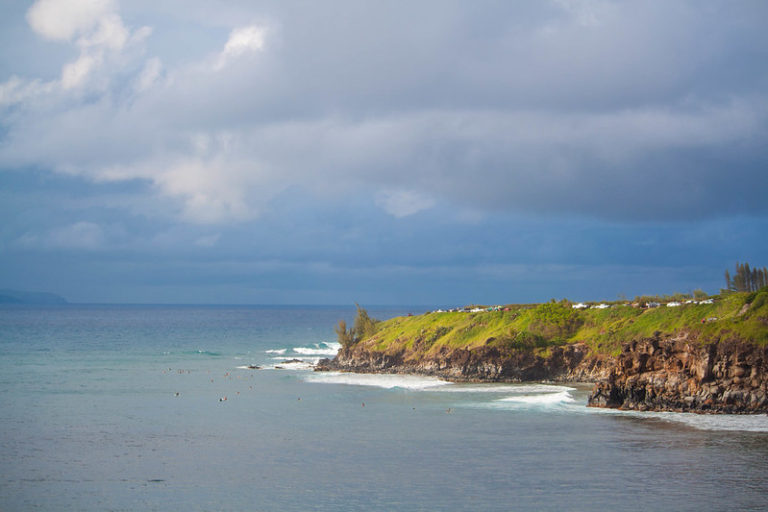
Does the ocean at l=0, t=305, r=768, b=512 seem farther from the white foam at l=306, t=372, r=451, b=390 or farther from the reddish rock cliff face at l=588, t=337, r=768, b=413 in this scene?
the reddish rock cliff face at l=588, t=337, r=768, b=413

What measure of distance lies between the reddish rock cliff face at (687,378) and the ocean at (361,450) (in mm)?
2705

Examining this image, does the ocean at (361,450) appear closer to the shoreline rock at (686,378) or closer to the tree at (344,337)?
the shoreline rock at (686,378)

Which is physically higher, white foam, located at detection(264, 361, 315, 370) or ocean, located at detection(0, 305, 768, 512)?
white foam, located at detection(264, 361, 315, 370)

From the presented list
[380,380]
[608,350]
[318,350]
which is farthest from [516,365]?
[318,350]

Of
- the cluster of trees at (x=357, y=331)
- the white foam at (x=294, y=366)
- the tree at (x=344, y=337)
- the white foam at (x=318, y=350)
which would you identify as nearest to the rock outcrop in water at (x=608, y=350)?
the tree at (x=344, y=337)

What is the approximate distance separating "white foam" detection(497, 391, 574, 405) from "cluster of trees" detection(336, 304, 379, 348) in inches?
1926

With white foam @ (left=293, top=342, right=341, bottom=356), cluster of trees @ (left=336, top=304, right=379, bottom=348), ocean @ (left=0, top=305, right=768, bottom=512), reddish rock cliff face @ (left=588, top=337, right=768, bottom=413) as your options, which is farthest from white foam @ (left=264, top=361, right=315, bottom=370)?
reddish rock cliff face @ (left=588, top=337, right=768, bottom=413)

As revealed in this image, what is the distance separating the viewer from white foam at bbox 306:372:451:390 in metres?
93.3

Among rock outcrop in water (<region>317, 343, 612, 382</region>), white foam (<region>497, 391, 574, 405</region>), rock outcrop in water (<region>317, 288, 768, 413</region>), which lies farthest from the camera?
rock outcrop in water (<region>317, 343, 612, 382</region>)

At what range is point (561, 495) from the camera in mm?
41812

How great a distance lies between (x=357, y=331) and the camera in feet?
423

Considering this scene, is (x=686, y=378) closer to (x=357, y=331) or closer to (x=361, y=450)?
(x=361, y=450)

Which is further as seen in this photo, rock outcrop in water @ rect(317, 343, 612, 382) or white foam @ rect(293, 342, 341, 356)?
white foam @ rect(293, 342, 341, 356)

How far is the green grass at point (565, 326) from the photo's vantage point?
73438 mm
